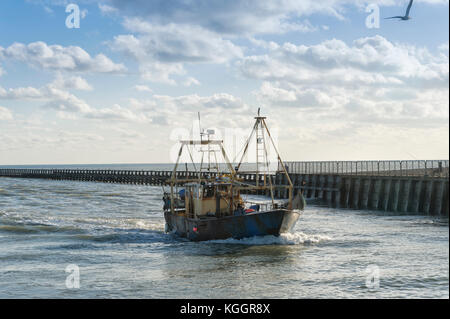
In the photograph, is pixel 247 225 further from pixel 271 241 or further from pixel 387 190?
pixel 387 190

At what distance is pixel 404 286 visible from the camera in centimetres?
1819

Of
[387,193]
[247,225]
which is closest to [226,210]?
[247,225]

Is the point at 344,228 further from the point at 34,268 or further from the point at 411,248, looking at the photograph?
the point at 34,268

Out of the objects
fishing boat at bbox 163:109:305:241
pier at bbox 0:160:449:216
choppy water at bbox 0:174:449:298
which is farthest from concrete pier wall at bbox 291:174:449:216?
fishing boat at bbox 163:109:305:241

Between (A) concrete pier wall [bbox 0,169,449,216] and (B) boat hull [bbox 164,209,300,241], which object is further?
(A) concrete pier wall [bbox 0,169,449,216]

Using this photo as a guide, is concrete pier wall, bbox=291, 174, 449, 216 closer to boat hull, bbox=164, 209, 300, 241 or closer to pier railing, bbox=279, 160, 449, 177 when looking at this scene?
pier railing, bbox=279, 160, 449, 177

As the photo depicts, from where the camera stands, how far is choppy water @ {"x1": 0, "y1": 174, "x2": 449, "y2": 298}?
18125 mm

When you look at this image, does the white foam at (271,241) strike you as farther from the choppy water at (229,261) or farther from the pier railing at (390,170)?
the pier railing at (390,170)

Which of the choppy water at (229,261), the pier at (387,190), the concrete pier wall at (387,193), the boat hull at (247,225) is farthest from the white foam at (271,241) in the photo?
the concrete pier wall at (387,193)

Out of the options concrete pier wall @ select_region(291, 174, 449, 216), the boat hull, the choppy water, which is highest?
concrete pier wall @ select_region(291, 174, 449, 216)

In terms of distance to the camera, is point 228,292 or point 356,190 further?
point 356,190
